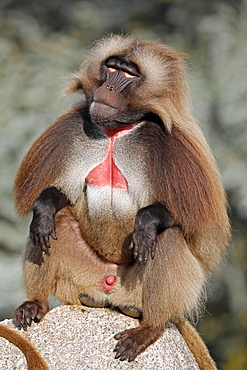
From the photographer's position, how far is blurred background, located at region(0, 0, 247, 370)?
7590mm

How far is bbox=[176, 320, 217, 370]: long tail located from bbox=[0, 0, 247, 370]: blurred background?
2.22 metres

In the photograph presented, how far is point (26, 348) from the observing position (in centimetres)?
448

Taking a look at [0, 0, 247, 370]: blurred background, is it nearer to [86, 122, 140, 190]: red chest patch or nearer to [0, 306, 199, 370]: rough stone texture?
[86, 122, 140, 190]: red chest patch

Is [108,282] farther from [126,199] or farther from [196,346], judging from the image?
[196,346]

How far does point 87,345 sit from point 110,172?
117 centimetres

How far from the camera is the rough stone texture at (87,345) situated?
450 centimetres

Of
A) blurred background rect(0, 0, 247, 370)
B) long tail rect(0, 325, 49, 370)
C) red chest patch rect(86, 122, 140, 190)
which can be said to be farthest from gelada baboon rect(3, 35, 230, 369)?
blurred background rect(0, 0, 247, 370)

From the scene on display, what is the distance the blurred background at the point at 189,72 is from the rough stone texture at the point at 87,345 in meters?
2.59

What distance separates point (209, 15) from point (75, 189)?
368 cm

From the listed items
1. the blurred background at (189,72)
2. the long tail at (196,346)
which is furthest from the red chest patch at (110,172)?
the blurred background at (189,72)

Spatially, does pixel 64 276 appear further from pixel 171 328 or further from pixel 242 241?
pixel 242 241

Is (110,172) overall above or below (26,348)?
above

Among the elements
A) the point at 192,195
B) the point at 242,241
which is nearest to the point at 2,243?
the point at 242,241

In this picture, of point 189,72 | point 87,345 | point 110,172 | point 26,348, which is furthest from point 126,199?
point 189,72
